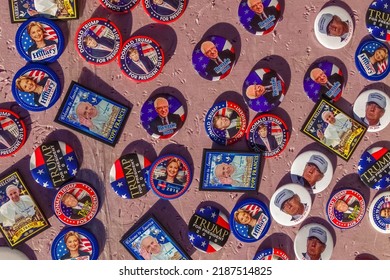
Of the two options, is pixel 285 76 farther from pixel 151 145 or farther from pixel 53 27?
pixel 53 27

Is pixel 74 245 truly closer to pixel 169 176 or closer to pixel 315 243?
pixel 169 176

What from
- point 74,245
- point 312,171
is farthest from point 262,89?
point 74,245

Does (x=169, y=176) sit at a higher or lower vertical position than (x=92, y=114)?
lower

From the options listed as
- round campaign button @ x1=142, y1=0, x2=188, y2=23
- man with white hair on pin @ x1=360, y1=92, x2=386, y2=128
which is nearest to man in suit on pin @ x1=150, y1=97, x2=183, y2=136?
round campaign button @ x1=142, y1=0, x2=188, y2=23

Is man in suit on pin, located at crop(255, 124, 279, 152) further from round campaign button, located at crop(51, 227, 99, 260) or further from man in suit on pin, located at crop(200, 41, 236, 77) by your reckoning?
round campaign button, located at crop(51, 227, 99, 260)

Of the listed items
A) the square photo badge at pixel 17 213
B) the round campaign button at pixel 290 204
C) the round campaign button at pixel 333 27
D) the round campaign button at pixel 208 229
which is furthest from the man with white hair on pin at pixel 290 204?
the square photo badge at pixel 17 213

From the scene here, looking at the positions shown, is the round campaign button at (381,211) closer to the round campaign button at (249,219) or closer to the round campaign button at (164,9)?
Answer: the round campaign button at (249,219)
